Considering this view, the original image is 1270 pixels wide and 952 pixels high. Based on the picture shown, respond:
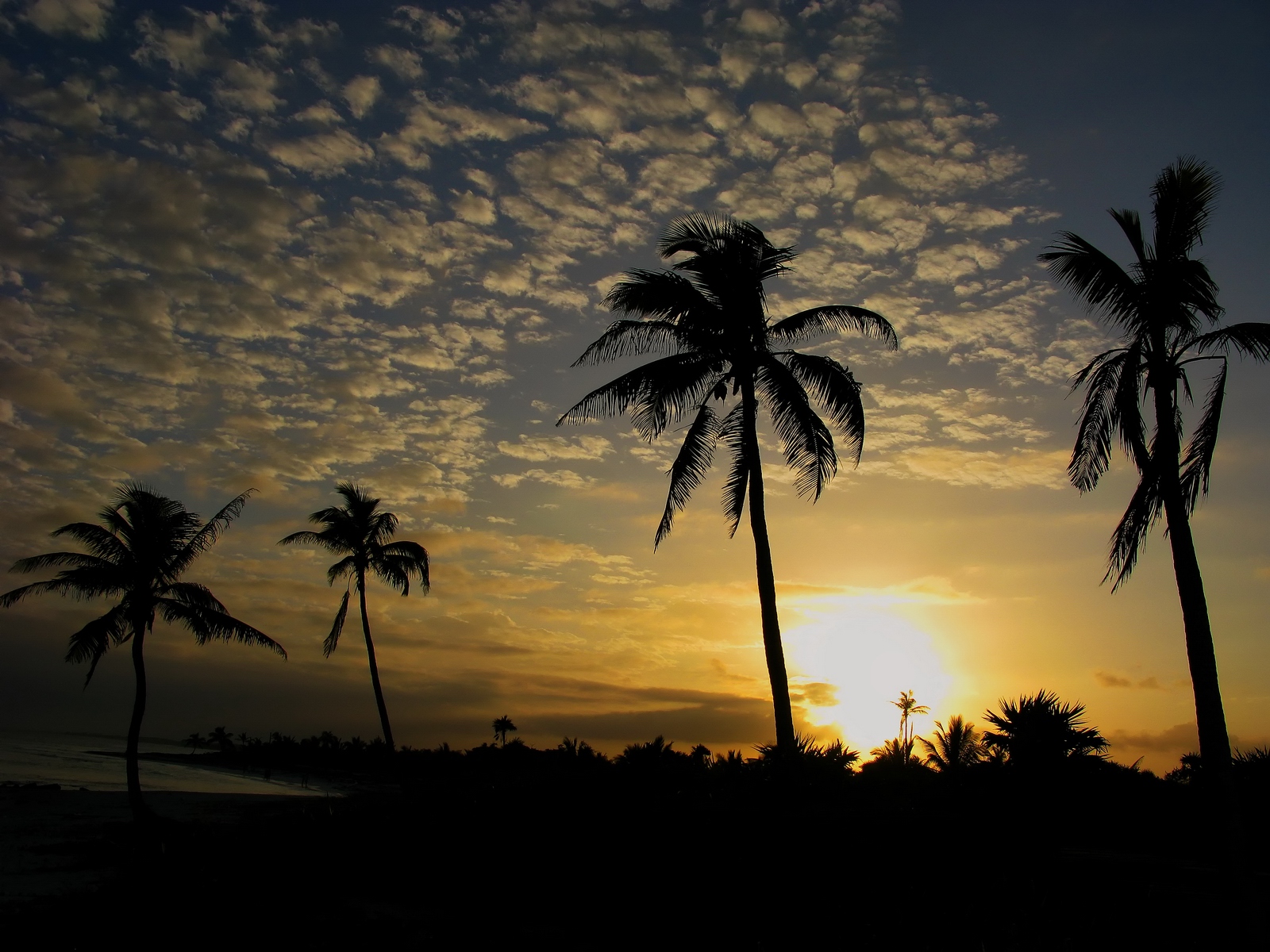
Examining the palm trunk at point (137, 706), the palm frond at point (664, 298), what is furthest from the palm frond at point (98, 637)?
the palm frond at point (664, 298)

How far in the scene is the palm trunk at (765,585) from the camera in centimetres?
1773

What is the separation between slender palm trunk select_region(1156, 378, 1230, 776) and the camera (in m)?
13.0

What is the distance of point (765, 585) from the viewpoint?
1859cm

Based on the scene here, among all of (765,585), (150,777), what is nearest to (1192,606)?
(765,585)

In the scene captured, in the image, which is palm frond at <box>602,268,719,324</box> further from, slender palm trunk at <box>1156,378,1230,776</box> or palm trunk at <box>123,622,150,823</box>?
palm trunk at <box>123,622,150,823</box>

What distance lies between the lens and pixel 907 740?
2675 centimetres

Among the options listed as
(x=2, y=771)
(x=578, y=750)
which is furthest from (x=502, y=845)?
(x=2, y=771)

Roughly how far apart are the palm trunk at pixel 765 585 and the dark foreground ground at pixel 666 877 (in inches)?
66.1

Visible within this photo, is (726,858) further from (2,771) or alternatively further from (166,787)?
(2,771)

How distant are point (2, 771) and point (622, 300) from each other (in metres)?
60.0

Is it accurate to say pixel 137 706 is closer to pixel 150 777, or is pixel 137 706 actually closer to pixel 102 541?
pixel 102 541

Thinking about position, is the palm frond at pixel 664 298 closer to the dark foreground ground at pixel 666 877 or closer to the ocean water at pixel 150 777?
the dark foreground ground at pixel 666 877

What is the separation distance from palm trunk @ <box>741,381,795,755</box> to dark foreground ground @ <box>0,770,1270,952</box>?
1679mm

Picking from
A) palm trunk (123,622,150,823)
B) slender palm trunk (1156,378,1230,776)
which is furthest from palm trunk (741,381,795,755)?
palm trunk (123,622,150,823)
